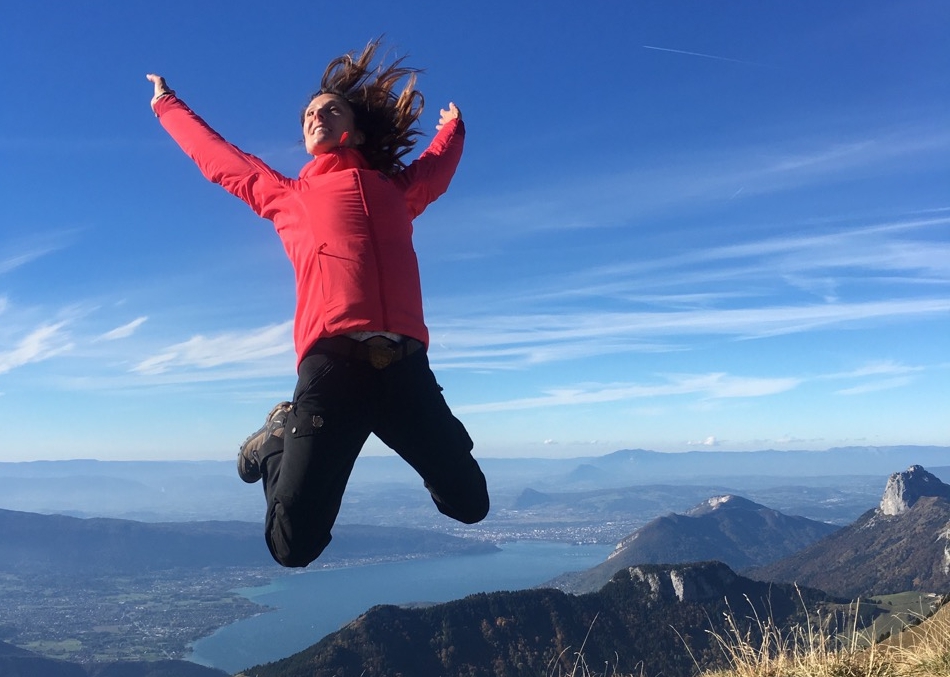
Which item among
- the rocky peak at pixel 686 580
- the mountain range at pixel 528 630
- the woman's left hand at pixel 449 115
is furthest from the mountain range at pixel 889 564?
the woman's left hand at pixel 449 115

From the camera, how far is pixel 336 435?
349 cm

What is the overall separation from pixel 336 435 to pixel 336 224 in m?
1.15

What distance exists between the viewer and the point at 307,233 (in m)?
3.70

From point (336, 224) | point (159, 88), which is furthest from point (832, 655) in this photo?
point (159, 88)

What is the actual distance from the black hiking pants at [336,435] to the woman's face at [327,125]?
143cm

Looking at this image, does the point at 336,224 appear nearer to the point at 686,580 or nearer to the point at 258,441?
the point at 258,441

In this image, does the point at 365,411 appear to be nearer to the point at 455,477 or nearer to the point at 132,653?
the point at 455,477

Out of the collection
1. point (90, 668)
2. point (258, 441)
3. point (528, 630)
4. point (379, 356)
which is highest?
point (379, 356)

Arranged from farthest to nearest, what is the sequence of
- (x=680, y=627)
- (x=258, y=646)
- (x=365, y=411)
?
(x=258, y=646), (x=680, y=627), (x=365, y=411)

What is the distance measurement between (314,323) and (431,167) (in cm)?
158

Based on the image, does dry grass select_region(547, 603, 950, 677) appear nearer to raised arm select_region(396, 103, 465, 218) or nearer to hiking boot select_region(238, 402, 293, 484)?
hiking boot select_region(238, 402, 293, 484)

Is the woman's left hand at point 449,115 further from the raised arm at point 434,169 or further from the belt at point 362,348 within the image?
the belt at point 362,348

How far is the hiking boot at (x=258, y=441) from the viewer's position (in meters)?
3.84

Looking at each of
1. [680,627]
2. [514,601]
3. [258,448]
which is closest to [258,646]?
[514,601]
